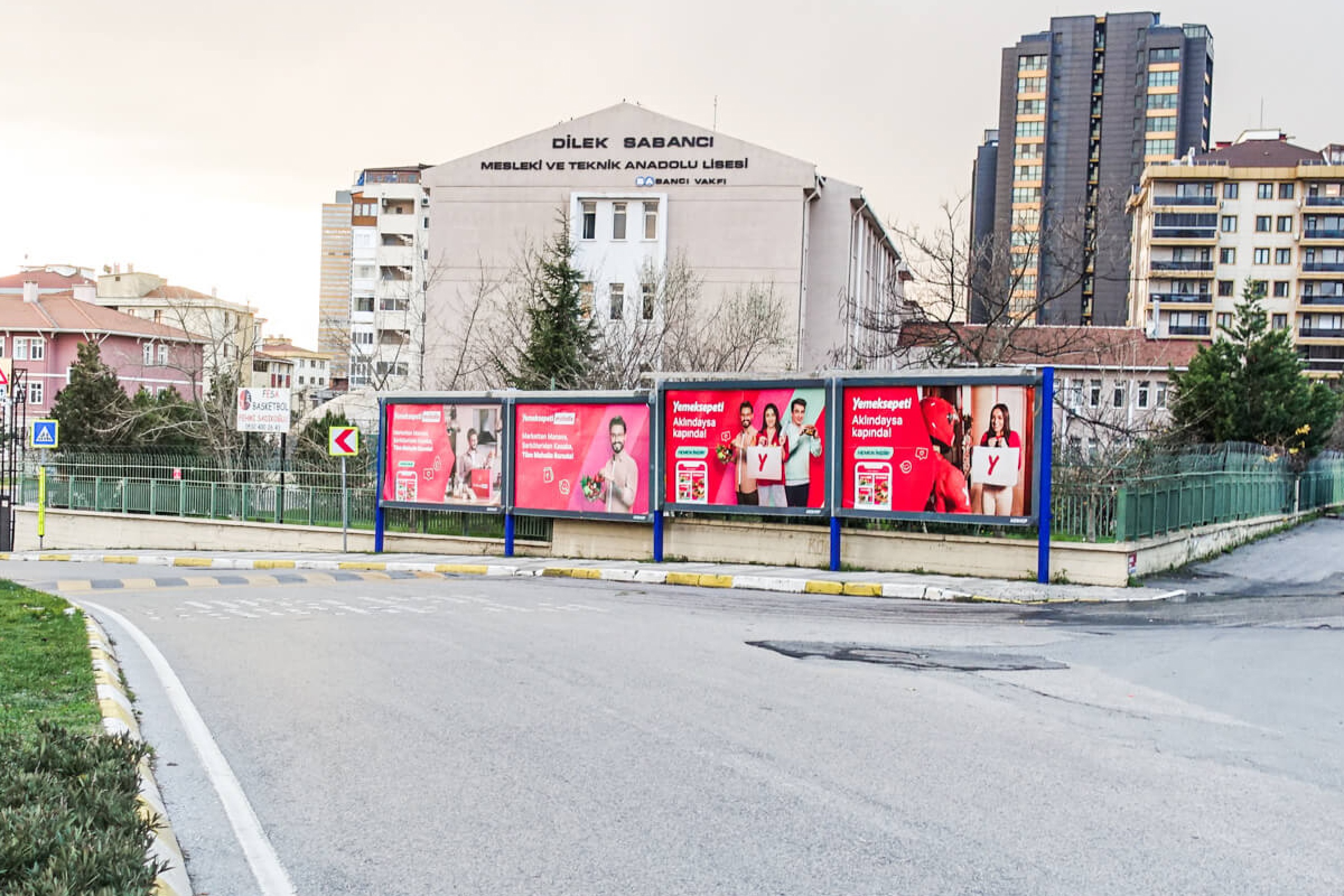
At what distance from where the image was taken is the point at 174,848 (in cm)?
583

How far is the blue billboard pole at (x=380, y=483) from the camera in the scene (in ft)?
86.9

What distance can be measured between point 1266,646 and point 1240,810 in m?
7.19

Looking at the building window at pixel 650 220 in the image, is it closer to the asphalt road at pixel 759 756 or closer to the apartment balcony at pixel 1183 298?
the asphalt road at pixel 759 756

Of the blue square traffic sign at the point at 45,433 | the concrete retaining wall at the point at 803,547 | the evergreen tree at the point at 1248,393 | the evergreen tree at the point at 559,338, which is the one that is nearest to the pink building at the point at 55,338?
the blue square traffic sign at the point at 45,433

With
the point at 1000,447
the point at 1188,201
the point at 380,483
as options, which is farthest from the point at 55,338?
the point at 1000,447

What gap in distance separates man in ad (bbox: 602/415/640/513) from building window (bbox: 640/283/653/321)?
19.8 metres

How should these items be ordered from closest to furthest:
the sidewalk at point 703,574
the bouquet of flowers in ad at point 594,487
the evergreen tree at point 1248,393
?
the sidewalk at point 703,574 → the bouquet of flowers in ad at point 594,487 → the evergreen tree at point 1248,393

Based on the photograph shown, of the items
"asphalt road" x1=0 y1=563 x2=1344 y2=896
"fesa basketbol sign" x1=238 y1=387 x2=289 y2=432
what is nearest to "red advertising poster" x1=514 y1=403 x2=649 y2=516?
"asphalt road" x1=0 y1=563 x2=1344 y2=896

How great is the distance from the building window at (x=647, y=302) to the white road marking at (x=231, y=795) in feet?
111

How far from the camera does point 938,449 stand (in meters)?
19.7

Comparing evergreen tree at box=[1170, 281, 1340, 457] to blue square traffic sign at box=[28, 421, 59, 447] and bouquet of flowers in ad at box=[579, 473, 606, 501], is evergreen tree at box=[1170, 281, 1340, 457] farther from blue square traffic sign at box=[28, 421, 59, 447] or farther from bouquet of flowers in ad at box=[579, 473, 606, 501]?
blue square traffic sign at box=[28, 421, 59, 447]

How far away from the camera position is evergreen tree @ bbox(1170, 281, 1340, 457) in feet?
134

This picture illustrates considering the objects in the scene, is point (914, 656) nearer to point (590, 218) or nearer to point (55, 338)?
point (590, 218)

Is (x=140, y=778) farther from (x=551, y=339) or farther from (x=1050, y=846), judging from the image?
(x=551, y=339)
